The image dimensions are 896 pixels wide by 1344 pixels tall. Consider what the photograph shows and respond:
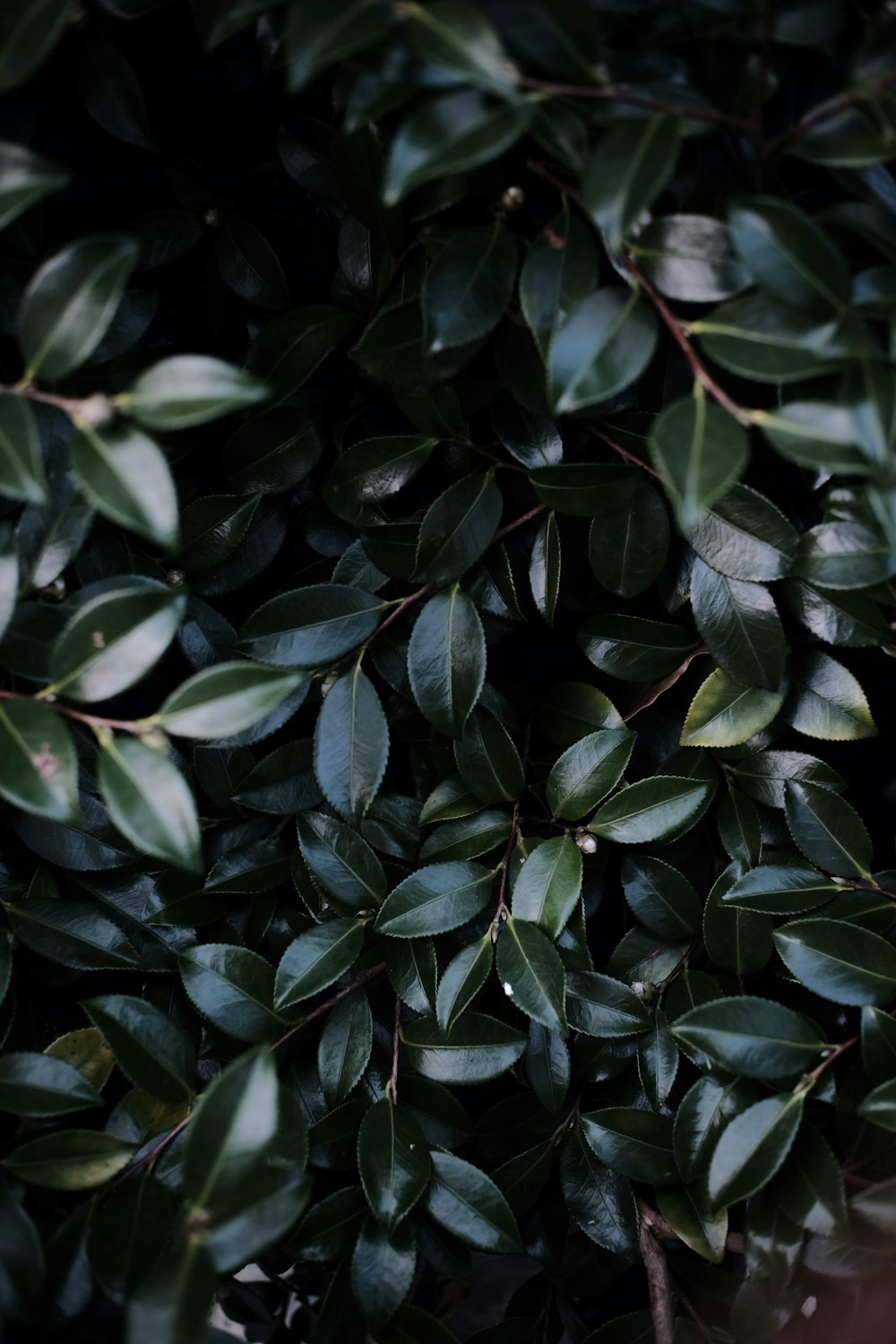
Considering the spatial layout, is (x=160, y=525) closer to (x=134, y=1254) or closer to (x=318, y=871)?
A: (x=318, y=871)

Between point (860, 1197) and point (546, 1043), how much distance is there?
0.23m

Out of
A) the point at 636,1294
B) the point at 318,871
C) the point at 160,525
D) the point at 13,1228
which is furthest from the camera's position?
the point at 636,1294

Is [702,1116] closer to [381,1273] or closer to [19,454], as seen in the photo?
[381,1273]

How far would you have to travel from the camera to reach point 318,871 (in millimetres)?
753

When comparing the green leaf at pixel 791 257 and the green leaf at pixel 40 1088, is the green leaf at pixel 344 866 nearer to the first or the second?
the green leaf at pixel 40 1088

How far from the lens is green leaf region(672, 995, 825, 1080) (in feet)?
2.21

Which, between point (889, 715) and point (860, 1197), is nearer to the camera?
point (860, 1197)

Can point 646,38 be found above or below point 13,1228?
above

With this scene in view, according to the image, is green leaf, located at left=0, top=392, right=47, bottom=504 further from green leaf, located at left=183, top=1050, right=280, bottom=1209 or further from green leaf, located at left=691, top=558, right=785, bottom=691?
green leaf, located at left=691, top=558, right=785, bottom=691

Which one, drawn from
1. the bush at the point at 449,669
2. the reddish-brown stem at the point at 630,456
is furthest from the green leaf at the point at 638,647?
the reddish-brown stem at the point at 630,456

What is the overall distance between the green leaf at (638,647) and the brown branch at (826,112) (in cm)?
32

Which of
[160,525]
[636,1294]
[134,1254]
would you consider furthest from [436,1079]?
[160,525]

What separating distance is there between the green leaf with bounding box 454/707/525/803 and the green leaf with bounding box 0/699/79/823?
282 millimetres

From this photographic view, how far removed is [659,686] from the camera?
791 mm
